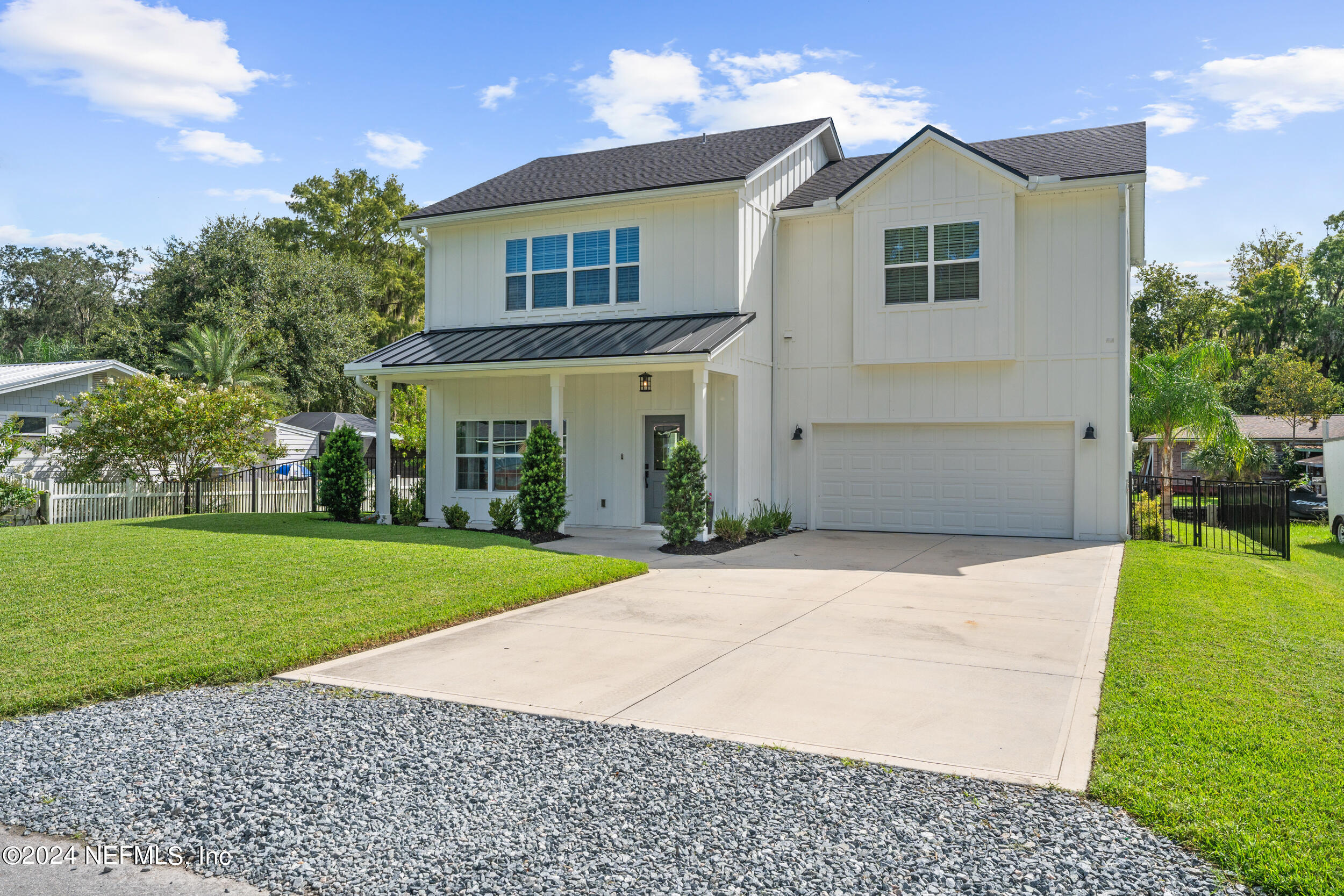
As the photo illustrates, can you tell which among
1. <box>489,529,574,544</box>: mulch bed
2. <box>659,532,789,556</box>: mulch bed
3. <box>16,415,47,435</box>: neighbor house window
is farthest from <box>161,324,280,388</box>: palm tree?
<box>659,532,789,556</box>: mulch bed

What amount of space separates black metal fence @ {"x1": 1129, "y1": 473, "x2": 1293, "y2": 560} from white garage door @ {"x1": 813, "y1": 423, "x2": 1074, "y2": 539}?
1304 millimetres

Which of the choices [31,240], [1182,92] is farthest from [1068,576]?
[31,240]

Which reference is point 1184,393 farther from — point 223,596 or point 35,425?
point 35,425

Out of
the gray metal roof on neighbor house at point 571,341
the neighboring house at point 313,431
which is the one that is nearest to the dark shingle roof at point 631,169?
the gray metal roof on neighbor house at point 571,341

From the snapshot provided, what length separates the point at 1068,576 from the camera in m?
10.9

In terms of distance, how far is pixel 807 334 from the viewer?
1641 cm

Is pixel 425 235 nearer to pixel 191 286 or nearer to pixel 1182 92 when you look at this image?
pixel 1182 92

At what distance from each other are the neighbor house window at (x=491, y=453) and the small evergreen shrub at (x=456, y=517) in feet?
4.14

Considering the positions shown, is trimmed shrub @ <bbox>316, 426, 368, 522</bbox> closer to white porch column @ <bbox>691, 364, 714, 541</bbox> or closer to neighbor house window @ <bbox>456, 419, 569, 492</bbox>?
neighbor house window @ <bbox>456, 419, 569, 492</bbox>

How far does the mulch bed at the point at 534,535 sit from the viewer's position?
1373 centimetres

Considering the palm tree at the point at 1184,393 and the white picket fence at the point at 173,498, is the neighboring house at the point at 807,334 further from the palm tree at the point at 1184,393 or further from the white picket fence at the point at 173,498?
the palm tree at the point at 1184,393

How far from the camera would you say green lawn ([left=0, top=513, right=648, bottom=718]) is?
6.00m

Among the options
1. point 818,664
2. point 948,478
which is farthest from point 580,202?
point 818,664

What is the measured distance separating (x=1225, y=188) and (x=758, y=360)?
34.2 meters
